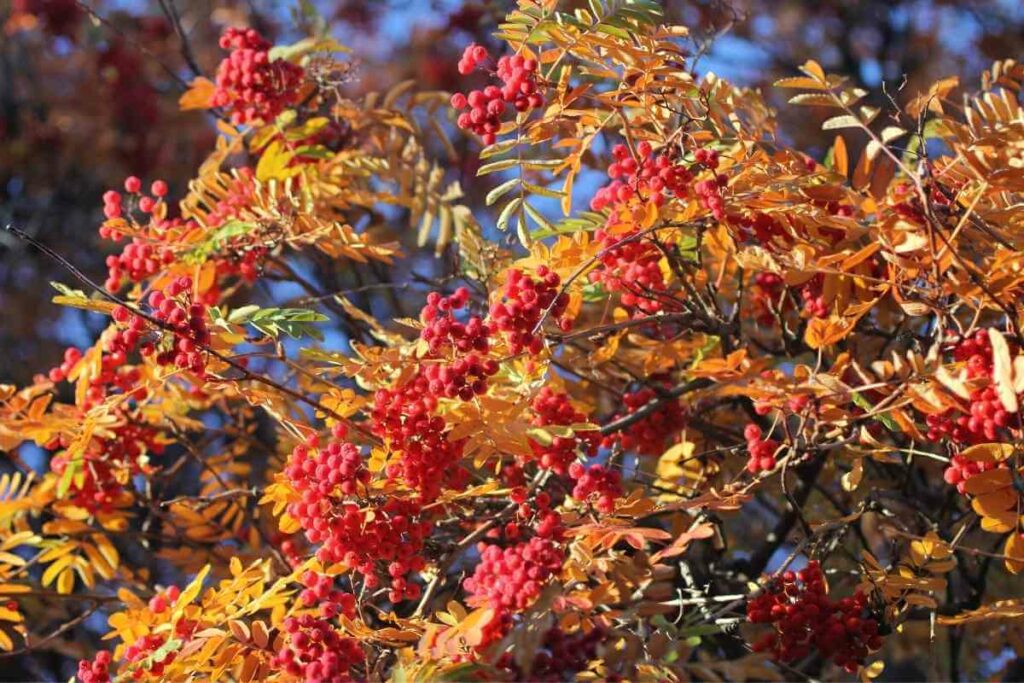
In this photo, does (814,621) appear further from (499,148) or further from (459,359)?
(499,148)

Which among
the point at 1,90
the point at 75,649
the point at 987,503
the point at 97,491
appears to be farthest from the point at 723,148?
the point at 1,90

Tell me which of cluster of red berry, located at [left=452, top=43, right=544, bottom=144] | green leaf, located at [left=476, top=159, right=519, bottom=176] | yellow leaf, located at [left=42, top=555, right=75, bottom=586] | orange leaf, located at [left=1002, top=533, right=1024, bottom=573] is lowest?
yellow leaf, located at [left=42, top=555, right=75, bottom=586]

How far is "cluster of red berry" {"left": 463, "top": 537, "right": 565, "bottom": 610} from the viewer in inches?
71.2

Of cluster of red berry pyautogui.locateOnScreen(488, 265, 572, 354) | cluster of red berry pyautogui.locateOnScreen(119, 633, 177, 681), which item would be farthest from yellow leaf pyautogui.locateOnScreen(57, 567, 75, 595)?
cluster of red berry pyautogui.locateOnScreen(488, 265, 572, 354)

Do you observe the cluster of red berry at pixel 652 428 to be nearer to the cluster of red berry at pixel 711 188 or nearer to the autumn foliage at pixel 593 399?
the autumn foliage at pixel 593 399

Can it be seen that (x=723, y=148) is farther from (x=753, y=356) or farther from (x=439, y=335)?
(x=439, y=335)

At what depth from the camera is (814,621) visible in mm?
2178

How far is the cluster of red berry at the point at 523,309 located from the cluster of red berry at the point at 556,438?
0.50 ft

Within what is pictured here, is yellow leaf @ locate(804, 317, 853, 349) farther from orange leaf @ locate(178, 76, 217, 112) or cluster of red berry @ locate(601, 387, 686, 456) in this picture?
orange leaf @ locate(178, 76, 217, 112)

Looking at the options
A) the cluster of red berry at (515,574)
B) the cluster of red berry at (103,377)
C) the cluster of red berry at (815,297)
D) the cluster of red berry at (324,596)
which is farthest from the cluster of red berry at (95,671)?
the cluster of red berry at (815,297)

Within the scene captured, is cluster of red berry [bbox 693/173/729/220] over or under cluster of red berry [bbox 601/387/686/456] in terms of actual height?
over

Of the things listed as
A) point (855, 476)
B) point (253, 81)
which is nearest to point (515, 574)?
point (855, 476)

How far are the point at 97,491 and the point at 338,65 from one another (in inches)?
45.6

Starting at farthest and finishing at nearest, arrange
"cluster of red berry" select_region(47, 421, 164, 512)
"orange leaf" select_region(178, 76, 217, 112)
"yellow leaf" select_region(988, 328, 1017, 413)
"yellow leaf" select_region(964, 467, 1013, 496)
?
"orange leaf" select_region(178, 76, 217, 112) → "cluster of red berry" select_region(47, 421, 164, 512) → "yellow leaf" select_region(964, 467, 1013, 496) → "yellow leaf" select_region(988, 328, 1017, 413)
